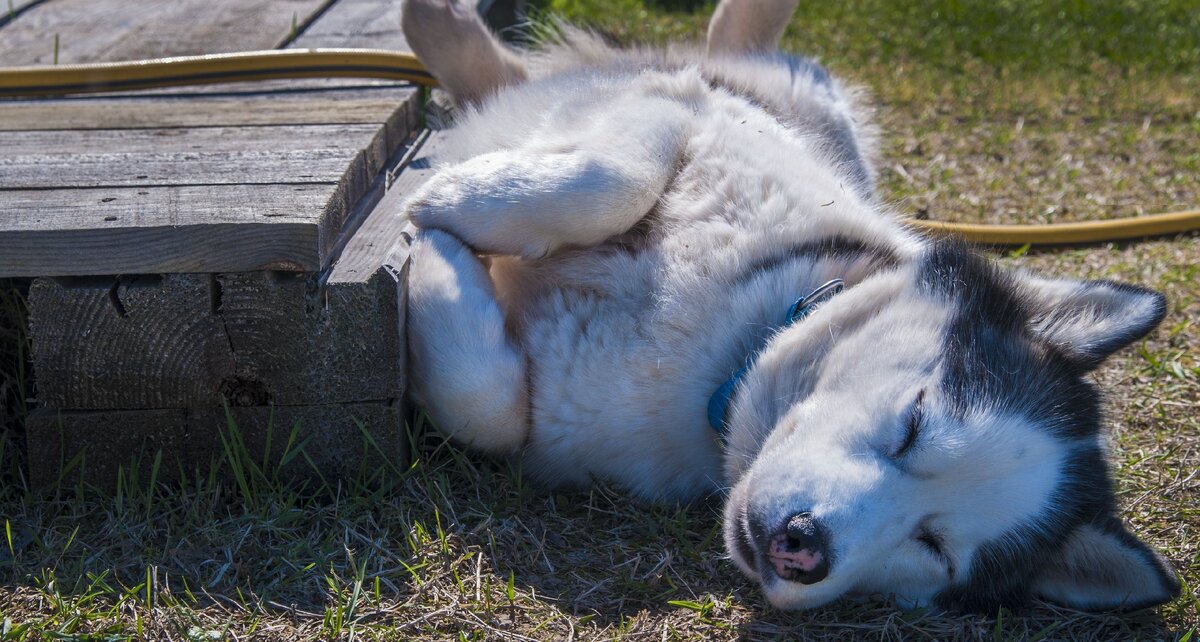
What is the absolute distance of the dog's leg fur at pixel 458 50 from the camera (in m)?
3.36

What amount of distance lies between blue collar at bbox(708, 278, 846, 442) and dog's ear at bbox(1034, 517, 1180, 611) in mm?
668

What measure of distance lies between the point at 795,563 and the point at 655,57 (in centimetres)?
193

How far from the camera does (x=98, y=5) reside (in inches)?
169

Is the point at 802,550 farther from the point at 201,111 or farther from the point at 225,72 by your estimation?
the point at 225,72

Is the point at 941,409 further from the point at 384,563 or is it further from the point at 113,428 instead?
the point at 113,428

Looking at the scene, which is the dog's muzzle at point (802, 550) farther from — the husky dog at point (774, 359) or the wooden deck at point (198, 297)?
the wooden deck at point (198, 297)

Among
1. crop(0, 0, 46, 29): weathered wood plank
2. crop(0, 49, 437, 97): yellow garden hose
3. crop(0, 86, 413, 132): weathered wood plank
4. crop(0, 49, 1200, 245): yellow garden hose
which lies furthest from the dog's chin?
crop(0, 0, 46, 29): weathered wood plank

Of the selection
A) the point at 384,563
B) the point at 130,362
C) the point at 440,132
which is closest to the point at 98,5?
the point at 440,132

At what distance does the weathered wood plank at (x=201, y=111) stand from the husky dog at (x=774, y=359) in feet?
1.83

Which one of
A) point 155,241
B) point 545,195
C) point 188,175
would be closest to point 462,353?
point 545,195

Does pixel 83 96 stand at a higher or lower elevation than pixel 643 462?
higher

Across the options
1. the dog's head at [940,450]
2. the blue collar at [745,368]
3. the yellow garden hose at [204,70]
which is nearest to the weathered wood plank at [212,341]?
the blue collar at [745,368]

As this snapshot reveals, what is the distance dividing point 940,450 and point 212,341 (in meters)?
1.40

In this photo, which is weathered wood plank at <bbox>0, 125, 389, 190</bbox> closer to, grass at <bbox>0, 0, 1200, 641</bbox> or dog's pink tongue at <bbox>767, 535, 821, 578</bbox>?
grass at <bbox>0, 0, 1200, 641</bbox>
